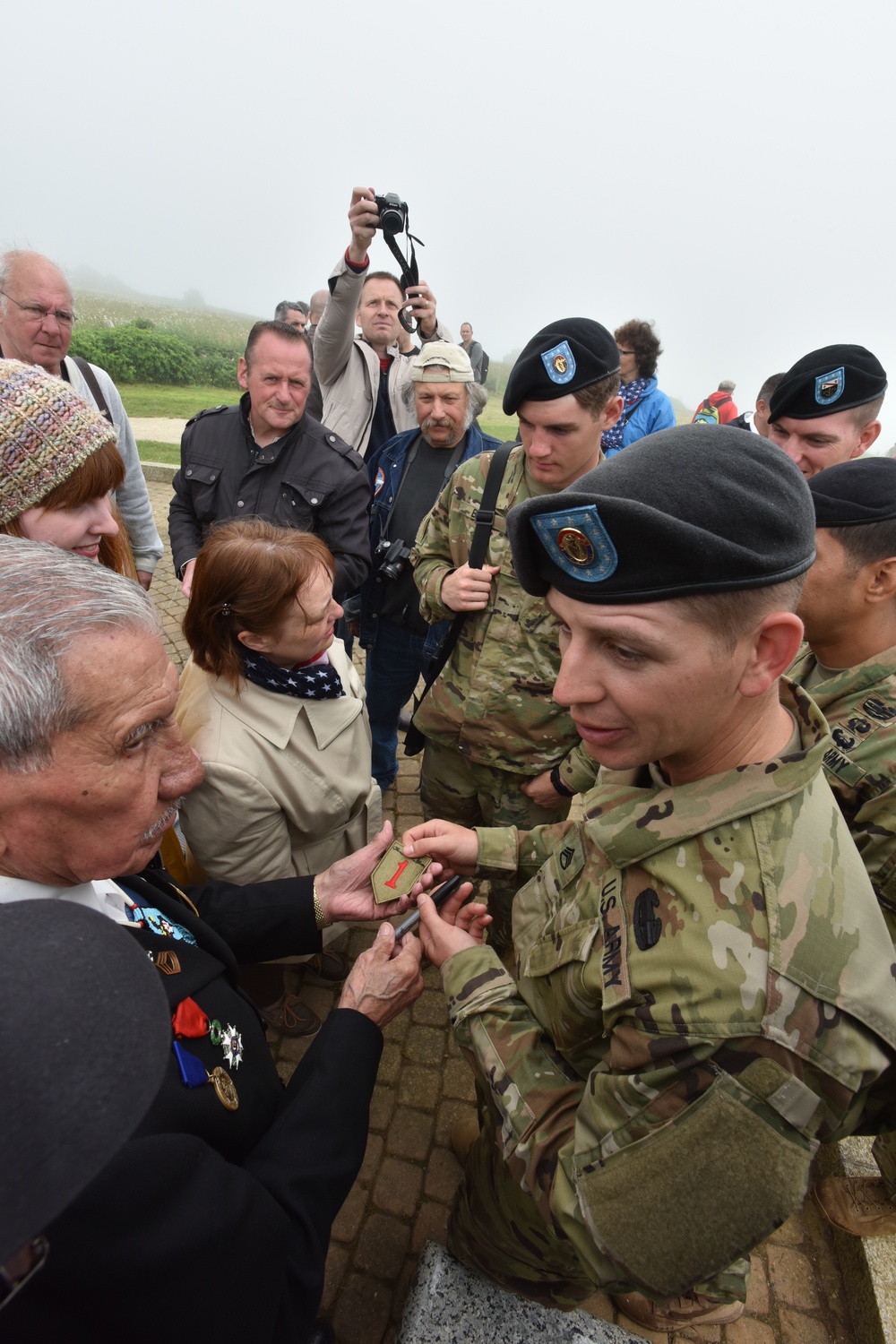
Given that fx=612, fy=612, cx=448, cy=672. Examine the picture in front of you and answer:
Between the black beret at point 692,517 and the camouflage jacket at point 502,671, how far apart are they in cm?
163

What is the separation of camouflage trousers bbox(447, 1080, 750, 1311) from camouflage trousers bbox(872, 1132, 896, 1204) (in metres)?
0.89

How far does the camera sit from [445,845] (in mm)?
2236

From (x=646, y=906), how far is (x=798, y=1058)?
37 centimetres

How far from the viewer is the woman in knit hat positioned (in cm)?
213

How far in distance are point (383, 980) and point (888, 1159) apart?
2344 mm

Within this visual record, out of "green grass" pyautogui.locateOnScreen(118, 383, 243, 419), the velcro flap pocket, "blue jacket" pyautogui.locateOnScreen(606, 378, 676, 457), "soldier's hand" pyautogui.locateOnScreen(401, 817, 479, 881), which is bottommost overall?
"green grass" pyautogui.locateOnScreen(118, 383, 243, 419)

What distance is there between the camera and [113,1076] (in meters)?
0.58

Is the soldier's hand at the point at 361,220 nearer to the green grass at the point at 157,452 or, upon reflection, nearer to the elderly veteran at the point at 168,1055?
the elderly veteran at the point at 168,1055

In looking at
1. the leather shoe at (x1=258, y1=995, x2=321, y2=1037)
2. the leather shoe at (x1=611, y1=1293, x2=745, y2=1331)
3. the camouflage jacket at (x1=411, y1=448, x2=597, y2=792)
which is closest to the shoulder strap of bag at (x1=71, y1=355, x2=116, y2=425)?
the camouflage jacket at (x1=411, y1=448, x2=597, y2=792)

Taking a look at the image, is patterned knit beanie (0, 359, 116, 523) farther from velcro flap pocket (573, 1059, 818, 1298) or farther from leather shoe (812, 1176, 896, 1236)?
leather shoe (812, 1176, 896, 1236)

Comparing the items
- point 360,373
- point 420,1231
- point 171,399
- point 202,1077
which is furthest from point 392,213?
point 171,399

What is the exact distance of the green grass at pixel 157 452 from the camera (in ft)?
40.9

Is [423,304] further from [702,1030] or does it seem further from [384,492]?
[702,1030]

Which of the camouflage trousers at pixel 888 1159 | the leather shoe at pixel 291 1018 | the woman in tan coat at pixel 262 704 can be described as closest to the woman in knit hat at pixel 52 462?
the woman in tan coat at pixel 262 704
